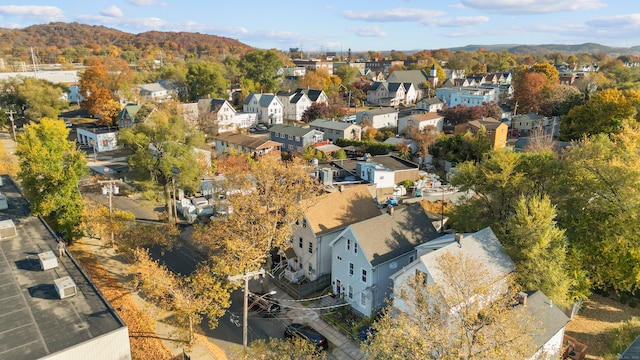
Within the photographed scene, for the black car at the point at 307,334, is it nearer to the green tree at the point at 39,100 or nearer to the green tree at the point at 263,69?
the green tree at the point at 39,100

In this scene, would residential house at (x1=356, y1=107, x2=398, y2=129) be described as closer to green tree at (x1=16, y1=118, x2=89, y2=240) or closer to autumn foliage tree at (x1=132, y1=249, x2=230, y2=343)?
green tree at (x1=16, y1=118, x2=89, y2=240)

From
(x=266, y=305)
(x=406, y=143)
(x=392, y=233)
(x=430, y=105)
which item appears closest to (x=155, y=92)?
(x=430, y=105)

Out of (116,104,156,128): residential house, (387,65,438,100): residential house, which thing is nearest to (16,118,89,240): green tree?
(116,104,156,128): residential house

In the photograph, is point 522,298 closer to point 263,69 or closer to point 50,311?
point 50,311

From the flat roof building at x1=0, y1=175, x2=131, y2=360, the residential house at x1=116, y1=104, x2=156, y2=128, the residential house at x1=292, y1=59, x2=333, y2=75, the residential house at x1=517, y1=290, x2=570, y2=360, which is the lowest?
the residential house at x1=517, y1=290, x2=570, y2=360

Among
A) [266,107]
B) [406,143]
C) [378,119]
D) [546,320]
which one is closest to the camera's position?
[546,320]

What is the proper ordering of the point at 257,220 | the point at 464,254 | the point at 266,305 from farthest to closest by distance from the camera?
the point at 257,220
the point at 266,305
the point at 464,254

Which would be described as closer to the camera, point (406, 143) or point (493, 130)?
point (493, 130)
